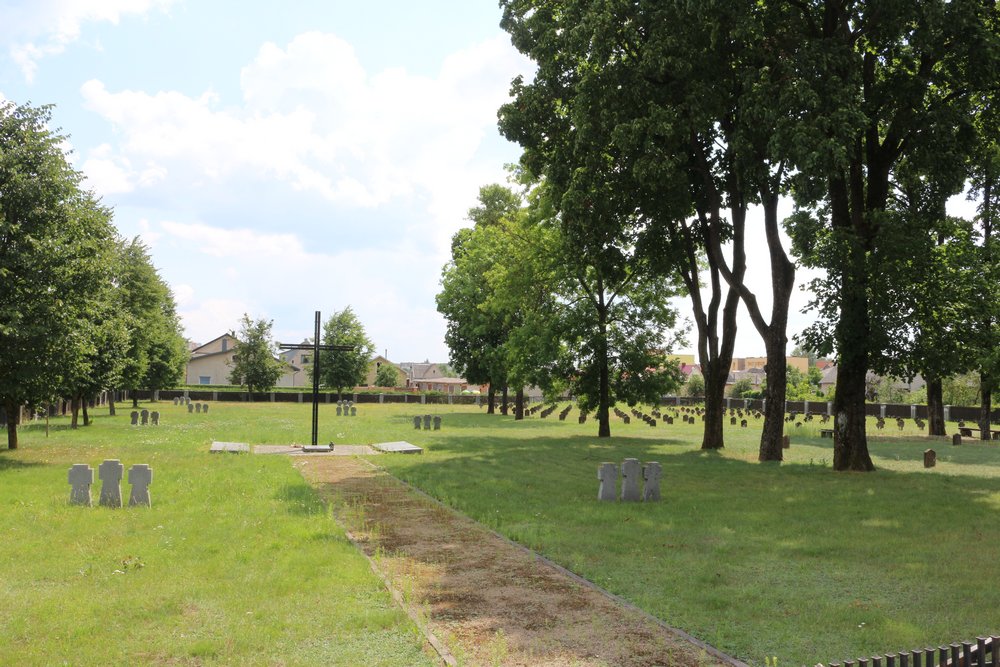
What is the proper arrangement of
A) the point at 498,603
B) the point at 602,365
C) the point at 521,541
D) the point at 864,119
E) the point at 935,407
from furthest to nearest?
the point at 935,407 < the point at 602,365 < the point at 864,119 < the point at 521,541 < the point at 498,603

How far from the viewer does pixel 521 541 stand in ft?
40.1

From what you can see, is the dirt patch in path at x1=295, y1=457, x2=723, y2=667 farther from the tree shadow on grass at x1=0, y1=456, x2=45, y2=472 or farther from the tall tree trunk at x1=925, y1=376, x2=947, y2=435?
the tall tree trunk at x1=925, y1=376, x2=947, y2=435

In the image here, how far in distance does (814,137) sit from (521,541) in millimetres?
13209

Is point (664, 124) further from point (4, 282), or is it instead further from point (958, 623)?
point (4, 282)

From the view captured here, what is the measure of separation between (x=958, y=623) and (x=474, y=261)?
166 ft

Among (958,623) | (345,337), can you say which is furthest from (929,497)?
(345,337)

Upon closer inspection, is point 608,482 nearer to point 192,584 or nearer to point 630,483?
point 630,483

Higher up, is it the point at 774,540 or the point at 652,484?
the point at 652,484

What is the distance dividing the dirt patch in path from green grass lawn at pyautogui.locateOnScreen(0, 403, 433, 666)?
49 cm

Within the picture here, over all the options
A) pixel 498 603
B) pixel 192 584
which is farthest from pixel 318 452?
pixel 498 603

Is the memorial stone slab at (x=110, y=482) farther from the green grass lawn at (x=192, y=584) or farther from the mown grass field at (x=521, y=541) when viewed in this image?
the mown grass field at (x=521, y=541)

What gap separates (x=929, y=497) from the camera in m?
17.7

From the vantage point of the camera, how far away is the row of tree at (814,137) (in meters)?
20.5

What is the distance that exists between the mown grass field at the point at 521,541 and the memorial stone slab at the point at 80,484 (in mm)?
527
